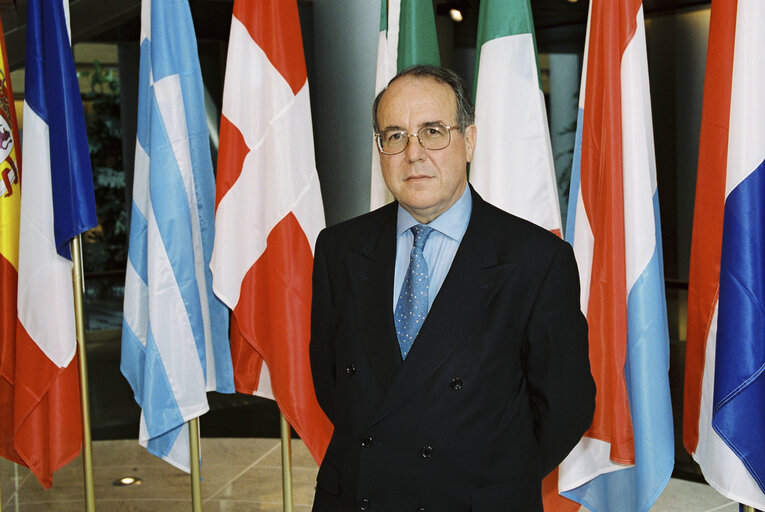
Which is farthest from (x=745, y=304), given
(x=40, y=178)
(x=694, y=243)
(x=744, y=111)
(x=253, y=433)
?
(x=253, y=433)

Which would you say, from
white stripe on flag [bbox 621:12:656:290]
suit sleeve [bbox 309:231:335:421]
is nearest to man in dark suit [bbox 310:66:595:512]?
suit sleeve [bbox 309:231:335:421]

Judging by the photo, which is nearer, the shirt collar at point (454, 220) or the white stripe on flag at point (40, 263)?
the shirt collar at point (454, 220)

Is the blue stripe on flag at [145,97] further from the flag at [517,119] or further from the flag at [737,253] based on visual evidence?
the flag at [737,253]

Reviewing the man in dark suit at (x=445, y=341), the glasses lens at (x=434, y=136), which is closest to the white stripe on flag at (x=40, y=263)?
the man in dark suit at (x=445, y=341)

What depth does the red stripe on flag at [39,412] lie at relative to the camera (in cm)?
274

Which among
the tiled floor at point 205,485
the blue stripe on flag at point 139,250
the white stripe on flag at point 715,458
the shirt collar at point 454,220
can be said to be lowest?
the tiled floor at point 205,485

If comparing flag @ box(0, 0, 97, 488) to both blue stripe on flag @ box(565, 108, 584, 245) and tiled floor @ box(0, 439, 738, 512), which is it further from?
blue stripe on flag @ box(565, 108, 584, 245)

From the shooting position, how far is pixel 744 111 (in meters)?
2.17

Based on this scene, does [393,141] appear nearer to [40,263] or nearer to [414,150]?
[414,150]

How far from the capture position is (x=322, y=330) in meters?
2.08

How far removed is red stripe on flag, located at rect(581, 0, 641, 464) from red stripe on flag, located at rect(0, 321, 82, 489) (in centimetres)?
173

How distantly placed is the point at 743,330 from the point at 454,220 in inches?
35.7

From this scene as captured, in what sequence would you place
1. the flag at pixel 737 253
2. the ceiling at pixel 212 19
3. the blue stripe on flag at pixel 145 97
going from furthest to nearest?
the ceiling at pixel 212 19 < the blue stripe on flag at pixel 145 97 < the flag at pixel 737 253

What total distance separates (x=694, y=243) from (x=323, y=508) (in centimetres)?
131
